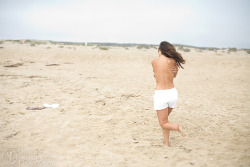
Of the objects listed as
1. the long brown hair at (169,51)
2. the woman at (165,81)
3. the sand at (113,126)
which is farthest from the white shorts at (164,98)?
the sand at (113,126)

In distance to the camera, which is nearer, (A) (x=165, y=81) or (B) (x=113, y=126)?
(A) (x=165, y=81)

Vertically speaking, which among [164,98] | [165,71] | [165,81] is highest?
[165,71]

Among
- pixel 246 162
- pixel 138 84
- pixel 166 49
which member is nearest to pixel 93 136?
pixel 166 49

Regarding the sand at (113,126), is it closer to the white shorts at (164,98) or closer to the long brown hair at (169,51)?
the white shorts at (164,98)

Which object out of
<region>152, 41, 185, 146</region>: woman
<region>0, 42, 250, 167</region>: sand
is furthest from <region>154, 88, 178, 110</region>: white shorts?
<region>0, 42, 250, 167</region>: sand

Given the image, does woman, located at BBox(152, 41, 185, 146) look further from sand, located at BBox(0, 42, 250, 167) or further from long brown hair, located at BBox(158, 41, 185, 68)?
sand, located at BBox(0, 42, 250, 167)

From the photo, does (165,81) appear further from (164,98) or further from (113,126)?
(113,126)

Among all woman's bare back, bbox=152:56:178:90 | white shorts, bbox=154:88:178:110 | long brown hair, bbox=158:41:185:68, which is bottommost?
white shorts, bbox=154:88:178:110

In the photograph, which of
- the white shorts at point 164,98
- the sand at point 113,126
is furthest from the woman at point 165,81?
the sand at point 113,126

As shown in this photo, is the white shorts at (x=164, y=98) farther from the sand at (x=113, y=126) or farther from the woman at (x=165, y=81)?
the sand at (x=113, y=126)

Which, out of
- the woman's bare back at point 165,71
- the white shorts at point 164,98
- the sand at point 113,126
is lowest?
the sand at point 113,126

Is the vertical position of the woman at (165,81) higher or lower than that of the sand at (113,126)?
higher

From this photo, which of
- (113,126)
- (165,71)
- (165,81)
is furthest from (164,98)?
(113,126)

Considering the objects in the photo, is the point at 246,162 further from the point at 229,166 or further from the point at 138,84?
the point at 138,84
